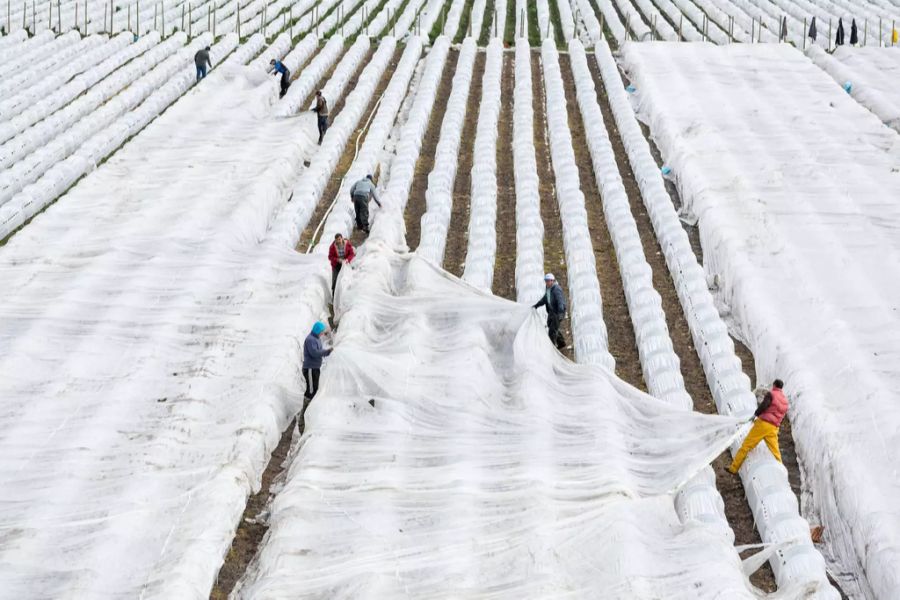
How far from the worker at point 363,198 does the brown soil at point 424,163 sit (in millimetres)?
650

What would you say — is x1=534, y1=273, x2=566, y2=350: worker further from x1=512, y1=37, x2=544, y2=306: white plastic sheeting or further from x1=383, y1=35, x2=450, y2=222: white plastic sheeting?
x1=383, y1=35, x2=450, y2=222: white plastic sheeting

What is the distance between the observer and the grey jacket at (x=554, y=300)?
11828mm

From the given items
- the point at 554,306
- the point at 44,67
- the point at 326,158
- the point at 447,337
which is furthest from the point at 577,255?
the point at 44,67

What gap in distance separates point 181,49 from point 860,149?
16.1 m

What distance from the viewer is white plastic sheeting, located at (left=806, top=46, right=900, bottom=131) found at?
71.1 ft

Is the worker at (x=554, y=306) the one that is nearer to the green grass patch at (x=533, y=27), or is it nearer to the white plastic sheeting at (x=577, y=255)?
the white plastic sheeting at (x=577, y=255)

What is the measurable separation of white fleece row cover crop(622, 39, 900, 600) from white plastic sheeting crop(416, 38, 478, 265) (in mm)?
3661

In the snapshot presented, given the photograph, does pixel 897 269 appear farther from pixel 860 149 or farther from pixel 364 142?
pixel 364 142

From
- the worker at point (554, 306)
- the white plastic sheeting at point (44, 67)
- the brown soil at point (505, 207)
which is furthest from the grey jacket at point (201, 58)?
the worker at point (554, 306)

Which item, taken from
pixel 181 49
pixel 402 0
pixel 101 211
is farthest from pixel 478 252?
pixel 402 0

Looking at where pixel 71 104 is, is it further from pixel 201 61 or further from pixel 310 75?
pixel 310 75

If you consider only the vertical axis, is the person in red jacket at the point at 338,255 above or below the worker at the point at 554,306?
above

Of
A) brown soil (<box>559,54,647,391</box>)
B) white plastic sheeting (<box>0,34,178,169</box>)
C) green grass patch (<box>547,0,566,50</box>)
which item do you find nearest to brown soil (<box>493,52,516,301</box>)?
brown soil (<box>559,54,647,391</box>)

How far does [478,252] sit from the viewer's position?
567 inches
